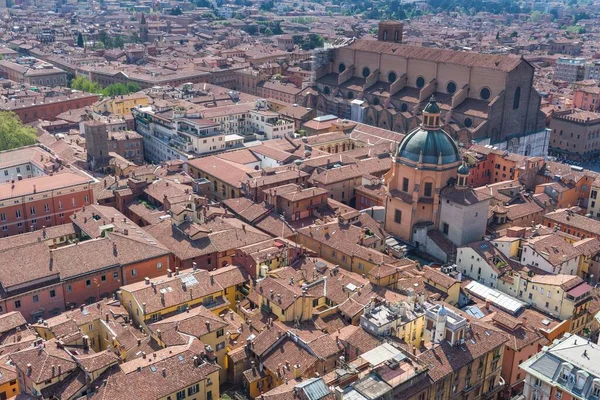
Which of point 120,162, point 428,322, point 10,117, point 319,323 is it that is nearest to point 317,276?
point 319,323

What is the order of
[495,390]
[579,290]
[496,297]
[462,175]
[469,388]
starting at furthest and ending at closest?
[462,175] → [496,297] → [579,290] → [495,390] → [469,388]

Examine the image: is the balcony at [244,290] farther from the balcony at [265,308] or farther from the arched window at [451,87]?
the arched window at [451,87]

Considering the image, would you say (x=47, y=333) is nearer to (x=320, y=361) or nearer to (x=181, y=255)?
(x=181, y=255)

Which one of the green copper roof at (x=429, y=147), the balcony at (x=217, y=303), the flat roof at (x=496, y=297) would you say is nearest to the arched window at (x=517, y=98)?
the green copper roof at (x=429, y=147)

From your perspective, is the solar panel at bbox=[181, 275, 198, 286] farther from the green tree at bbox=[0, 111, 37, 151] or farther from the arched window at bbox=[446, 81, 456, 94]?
the arched window at bbox=[446, 81, 456, 94]

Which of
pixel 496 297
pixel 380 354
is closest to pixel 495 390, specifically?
pixel 496 297

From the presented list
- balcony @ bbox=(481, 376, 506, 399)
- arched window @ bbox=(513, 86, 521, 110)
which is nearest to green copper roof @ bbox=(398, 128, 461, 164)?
balcony @ bbox=(481, 376, 506, 399)

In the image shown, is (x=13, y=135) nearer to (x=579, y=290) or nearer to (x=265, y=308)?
(x=265, y=308)

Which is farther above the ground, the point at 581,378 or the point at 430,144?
the point at 430,144
